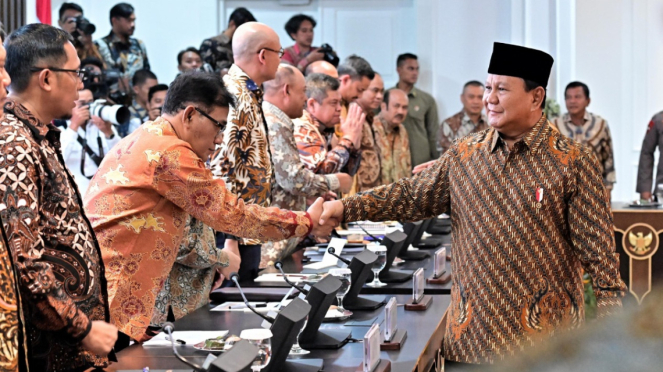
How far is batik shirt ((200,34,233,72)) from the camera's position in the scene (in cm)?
564

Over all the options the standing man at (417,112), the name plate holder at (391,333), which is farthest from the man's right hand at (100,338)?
the standing man at (417,112)

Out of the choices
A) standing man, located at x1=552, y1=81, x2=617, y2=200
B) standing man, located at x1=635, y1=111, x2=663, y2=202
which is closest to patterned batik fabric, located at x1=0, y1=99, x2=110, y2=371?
standing man, located at x1=635, y1=111, x2=663, y2=202

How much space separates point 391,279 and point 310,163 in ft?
4.06

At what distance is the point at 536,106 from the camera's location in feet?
7.20

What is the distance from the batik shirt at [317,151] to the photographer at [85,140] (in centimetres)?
122

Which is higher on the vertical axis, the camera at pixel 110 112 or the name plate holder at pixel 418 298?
the camera at pixel 110 112

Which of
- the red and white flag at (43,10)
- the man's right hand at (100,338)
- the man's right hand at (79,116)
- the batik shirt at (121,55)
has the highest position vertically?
the red and white flag at (43,10)

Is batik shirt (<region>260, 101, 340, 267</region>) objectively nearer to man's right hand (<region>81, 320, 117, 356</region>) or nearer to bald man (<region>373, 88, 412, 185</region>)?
man's right hand (<region>81, 320, 117, 356</region>)

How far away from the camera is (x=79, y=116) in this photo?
15.0 feet

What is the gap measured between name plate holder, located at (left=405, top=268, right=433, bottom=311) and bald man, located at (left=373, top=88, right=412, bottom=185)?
3.87 m

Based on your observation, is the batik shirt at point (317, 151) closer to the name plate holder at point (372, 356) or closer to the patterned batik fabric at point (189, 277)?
the patterned batik fabric at point (189, 277)

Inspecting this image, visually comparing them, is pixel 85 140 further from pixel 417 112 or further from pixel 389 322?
pixel 417 112

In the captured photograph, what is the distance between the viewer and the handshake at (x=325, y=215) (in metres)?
2.44

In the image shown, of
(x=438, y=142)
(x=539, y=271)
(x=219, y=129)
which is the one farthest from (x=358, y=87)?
(x=539, y=271)
